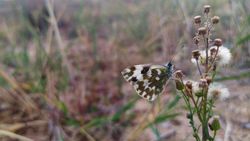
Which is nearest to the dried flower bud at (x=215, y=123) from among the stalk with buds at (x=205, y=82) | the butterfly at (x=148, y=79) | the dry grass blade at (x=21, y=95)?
the stalk with buds at (x=205, y=82)

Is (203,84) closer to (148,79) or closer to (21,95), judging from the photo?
(148,79)

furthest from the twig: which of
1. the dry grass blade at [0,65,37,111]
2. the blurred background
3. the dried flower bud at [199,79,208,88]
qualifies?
the dried flower bud at [199,79,208,88]

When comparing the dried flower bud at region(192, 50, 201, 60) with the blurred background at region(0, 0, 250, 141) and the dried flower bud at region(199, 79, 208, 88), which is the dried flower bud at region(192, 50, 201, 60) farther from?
the blurred background at region(0, 0, 250, 141)

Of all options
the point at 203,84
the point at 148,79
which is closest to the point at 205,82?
the point at 203,84

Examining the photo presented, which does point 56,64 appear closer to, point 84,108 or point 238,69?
point 84,108

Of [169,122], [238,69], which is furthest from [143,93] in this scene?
[238,69]

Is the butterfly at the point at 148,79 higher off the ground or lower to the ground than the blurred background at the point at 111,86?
higher

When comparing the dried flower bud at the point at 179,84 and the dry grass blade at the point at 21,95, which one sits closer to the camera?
the dried flower bud at the point at 179,84

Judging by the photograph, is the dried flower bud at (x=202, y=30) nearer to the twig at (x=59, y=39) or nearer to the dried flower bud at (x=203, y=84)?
the dried flower bud at (x=203, y=84)
